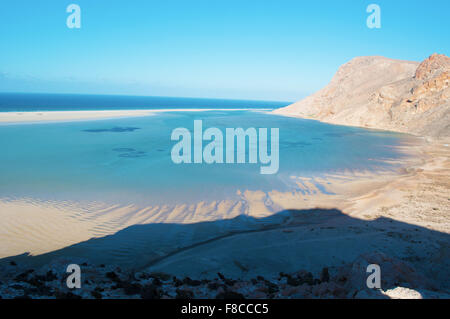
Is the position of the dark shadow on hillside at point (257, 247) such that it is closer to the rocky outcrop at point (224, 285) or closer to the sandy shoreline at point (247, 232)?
the sandy shoreline at point (247, 232)

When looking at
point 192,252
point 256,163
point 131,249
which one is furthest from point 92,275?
point 256,163

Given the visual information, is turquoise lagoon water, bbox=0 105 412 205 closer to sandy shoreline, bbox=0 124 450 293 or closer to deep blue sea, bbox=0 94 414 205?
deep blue sea, bbox=0 94 414 205

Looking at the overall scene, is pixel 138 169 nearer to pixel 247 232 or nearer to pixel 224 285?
pixel 247 232

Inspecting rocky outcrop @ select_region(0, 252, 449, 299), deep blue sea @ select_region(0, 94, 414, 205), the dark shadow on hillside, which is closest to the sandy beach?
the dark shadow on hillside

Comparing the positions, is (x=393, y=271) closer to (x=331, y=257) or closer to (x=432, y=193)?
(x=331, y=257)

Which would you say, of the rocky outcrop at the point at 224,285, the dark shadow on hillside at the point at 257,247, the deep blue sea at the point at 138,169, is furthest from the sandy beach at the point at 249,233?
the deep blue sea at the point at 138,169
